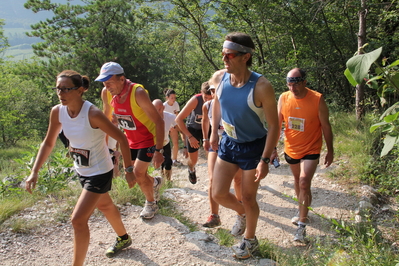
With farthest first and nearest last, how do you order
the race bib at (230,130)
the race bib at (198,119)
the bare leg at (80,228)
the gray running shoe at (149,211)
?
1. the race bib at (198,119)
2. the gray running shoe at (149,211)
3. the race bib at (230,130)
4. the bare leg at (80,228)

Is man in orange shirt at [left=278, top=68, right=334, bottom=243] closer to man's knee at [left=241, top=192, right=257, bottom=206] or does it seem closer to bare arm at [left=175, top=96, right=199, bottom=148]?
man's knee at [left=241, top=192, right=257, bottom=206]

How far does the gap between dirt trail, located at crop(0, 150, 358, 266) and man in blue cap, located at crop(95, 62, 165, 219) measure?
44 centimetres

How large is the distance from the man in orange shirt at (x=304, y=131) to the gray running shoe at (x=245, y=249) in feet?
2.60

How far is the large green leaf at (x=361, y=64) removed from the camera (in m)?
1.51

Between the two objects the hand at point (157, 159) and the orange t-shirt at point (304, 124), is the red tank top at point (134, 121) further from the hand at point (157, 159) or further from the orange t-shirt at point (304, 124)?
the orange t-shirt at point (304, 124)

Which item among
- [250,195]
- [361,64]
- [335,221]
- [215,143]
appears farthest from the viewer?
[215,143]

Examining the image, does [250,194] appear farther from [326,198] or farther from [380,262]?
[326,198]

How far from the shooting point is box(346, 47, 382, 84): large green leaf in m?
1.51

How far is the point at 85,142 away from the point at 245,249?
2.00 m

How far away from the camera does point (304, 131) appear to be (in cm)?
444

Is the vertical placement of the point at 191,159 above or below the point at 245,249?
above

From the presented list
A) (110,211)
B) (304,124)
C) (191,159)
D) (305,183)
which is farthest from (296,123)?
(110,211)

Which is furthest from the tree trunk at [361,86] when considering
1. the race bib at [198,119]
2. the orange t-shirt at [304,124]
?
the orange t-shirt at [304,124]

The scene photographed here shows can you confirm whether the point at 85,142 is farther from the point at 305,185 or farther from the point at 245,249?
the point at 305,185
